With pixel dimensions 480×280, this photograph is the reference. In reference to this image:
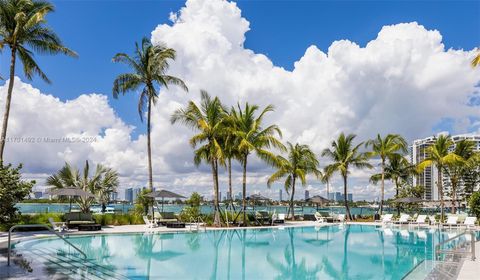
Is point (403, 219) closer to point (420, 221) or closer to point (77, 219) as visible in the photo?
point (420, 221)

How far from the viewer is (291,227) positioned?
25703 millimetres

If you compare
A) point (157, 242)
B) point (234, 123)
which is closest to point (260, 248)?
point (157, 242)

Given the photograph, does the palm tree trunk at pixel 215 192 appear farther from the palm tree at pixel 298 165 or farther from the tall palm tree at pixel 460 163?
the tall palm tree at pixel 460 163

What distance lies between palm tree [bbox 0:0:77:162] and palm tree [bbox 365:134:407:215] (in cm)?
2380

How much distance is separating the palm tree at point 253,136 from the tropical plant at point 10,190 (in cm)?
1130

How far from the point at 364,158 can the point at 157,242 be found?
66.3 feet

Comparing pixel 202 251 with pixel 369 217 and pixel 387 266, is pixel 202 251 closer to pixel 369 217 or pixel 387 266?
pixel 387 266

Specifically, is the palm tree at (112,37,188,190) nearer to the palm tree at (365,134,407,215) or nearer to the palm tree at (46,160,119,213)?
the palm tree at (46,160,119,213)

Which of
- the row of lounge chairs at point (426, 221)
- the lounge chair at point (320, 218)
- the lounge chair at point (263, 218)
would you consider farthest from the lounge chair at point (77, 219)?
the row of lounge chairs at point (426, 221)

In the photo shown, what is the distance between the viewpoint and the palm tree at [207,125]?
23.3m

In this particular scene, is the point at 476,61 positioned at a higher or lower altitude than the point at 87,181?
higher

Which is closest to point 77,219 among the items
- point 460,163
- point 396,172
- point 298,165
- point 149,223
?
point 149,223

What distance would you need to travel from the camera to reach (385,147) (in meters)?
33.2

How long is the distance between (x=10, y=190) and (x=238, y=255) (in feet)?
29.2
